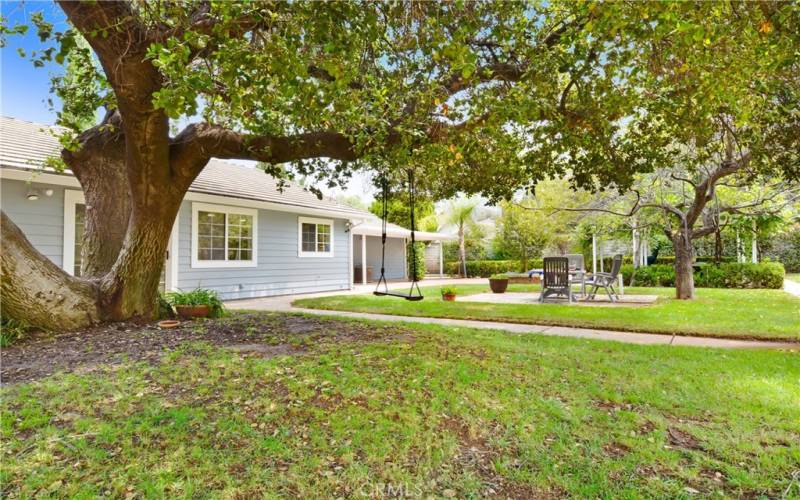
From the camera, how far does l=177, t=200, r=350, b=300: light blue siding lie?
33.8ft

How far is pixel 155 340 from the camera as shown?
5113 mm

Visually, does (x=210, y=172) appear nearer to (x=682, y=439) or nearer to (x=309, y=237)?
(x=309, y=237)

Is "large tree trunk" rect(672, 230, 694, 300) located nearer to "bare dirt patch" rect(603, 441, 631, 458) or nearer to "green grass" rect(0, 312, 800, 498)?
"green grass" rect(0, 312, 800, 498)

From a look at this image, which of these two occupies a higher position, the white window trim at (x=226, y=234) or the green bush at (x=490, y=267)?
the white window trim at (x=226, y=234)

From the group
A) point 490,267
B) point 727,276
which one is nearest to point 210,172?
point 490,267

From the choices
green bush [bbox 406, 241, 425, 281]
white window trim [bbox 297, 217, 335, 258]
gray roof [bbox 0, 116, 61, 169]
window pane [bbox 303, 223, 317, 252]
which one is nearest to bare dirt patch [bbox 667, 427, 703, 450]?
gray roof [bbox 0, 116, 61, 169]

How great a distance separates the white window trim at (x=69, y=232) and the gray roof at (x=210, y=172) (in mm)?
596

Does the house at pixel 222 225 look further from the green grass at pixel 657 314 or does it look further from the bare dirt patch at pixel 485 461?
the bare dirt patch at pixel 485 461

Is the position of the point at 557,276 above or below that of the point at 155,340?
above

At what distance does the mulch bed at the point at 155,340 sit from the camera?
412 cm

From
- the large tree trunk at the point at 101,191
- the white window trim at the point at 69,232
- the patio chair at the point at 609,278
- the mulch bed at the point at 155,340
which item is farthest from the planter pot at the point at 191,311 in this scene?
the patio chair at the point at 609,278

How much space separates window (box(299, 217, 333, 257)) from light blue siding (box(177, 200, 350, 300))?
0.65 ft

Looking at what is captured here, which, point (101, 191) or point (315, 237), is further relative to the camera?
point (315, 237)

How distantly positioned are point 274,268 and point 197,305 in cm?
556
